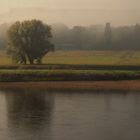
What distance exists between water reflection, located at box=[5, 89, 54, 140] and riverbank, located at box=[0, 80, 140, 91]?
621cm

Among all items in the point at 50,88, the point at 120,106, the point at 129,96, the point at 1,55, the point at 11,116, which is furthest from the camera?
the point at 1,55

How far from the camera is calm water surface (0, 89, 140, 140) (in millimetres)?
29578

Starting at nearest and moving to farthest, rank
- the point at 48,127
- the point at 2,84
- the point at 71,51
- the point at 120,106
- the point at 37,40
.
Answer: the point at 48,127 → the point at 120,106 → the point at 2,84 → the point at 37,40 → the point at 71,51

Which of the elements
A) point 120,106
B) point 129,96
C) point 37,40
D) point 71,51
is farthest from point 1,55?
point 120,106

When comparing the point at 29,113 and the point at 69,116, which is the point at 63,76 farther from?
the point at 69,116

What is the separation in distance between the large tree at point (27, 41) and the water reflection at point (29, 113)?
96.2 ft

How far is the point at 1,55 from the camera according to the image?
361 ft

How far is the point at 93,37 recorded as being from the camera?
142000 mm

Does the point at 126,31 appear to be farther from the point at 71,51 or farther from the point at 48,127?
the point at 48,127

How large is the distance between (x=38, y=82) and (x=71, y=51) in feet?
204

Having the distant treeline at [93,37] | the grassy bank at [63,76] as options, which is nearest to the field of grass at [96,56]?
the distant treeline at [93,37]

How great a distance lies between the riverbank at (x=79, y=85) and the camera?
58750 millimetres

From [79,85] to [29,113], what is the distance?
927 inches

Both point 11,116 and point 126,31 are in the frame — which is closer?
point 11,116
